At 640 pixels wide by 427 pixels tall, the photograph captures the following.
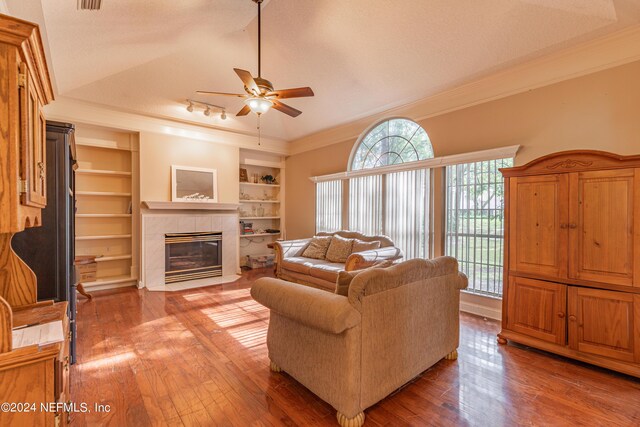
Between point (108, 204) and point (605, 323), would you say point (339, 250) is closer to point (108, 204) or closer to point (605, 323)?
point (605, 323)

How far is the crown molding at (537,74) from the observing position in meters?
2.85

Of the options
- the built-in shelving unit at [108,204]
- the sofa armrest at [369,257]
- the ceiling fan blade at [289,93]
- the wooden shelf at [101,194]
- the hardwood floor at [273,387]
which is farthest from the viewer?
the built-in shelving unit at [108,204]

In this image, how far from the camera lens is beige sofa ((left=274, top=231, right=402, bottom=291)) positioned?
13.2 ft

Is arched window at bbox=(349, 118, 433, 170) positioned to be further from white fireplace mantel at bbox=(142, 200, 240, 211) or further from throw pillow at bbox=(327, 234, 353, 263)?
white fireplace mantel at bbox=(142, 200, 240, 211)

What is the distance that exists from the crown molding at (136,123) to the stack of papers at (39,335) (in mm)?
4493

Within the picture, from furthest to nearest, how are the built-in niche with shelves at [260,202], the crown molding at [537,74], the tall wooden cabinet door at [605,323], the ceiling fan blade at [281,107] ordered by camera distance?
1. the built-in niche with shelves at [260,202]
2. the ceiling fan blade at [281,107]
3. the crown molding at [537,74]
4. the tall wooden cabinet door at [605,323]

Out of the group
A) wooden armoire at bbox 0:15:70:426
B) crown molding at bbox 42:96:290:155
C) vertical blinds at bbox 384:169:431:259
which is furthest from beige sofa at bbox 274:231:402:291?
wooden armoire at bbox 0:15:70:426

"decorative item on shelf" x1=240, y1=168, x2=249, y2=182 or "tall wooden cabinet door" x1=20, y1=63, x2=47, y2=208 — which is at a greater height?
"decorative item on shelf" x1=240, y1=168, x2=249, y2=182

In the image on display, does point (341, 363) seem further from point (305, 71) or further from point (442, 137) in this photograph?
point (305, 71)

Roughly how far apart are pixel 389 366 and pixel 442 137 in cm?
334

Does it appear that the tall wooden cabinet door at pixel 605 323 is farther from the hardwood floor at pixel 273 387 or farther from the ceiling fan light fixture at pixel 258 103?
the ceiling fan light fixture at pixel 258 103

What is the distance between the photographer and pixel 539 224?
284 cm

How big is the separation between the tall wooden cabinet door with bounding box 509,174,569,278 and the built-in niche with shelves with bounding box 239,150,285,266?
516 centimetres

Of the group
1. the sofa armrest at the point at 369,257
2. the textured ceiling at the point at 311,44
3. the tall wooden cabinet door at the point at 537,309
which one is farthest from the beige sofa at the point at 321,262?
the textured ceiling at the point at 311,44
